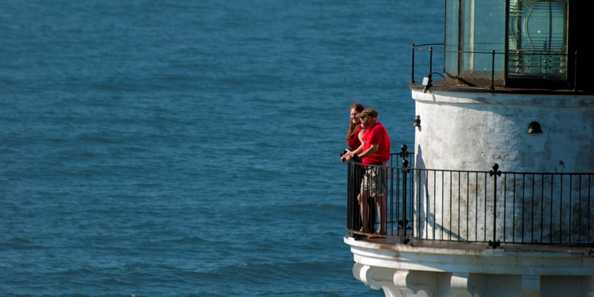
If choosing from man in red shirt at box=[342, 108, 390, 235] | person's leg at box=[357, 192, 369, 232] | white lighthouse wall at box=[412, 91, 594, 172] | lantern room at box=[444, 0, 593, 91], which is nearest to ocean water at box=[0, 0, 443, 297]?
man in red shirt at box=[342, 108, 390, 235]

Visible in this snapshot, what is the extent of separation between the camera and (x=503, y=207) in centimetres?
1399

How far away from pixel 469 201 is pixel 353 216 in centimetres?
106

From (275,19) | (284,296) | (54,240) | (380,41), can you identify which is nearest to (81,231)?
(54,240)

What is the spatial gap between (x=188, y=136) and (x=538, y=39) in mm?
71153

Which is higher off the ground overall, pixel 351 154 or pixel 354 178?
pixel 351 154

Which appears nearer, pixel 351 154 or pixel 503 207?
pixel 503 207

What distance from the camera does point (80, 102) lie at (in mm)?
92750

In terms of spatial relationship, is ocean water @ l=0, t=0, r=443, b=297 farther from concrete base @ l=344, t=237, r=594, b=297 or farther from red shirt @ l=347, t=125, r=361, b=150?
concrete base @ l=344, t=237, r=594, b=297

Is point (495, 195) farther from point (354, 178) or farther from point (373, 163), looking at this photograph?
point (354, 178)

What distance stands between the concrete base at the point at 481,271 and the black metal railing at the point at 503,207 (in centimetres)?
16

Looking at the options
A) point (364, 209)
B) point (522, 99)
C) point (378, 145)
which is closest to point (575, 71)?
point (522, 99)

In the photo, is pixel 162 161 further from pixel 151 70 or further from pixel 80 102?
pixel 151 70

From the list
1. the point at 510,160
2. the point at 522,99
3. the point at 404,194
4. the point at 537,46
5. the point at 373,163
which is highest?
the point at 537,46

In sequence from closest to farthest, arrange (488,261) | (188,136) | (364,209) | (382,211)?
1. (488,261)
2. (382,211)
3. (364,209)
4. (188,136)
